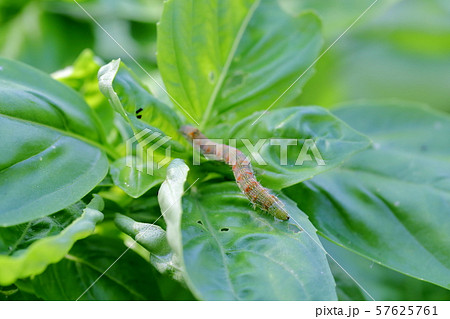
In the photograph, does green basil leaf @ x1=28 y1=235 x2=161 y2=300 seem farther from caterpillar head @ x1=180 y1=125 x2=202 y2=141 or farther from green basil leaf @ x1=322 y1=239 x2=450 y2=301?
green basil leaf @ x1=322 y1=239 x2=450 y2=301

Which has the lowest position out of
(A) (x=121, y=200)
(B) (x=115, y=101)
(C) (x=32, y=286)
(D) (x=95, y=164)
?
(C) (x=32, y=286)

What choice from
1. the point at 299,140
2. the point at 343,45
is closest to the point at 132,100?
the point at 299,140

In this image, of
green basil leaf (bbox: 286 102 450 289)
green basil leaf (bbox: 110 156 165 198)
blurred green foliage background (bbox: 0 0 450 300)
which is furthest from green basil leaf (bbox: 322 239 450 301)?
green basil leaf (bbox: 110 156 165 198)

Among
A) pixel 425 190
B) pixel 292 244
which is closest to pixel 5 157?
pixel 292 244

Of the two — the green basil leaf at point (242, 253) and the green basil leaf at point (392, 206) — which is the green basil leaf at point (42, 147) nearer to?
the green basil leaf at point (242, 253)

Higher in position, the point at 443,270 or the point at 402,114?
the point at 402,114

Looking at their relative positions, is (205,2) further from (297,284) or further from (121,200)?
(297,284)
